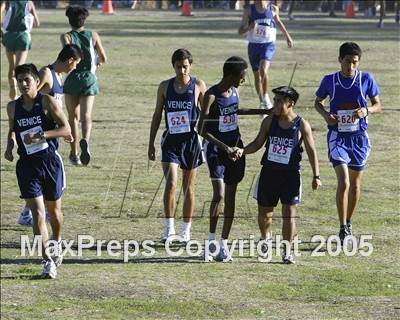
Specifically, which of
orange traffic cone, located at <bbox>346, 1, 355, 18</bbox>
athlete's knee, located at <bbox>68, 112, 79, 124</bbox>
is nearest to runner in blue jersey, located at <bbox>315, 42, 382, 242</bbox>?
athlete's knee, located at <bbox>68, 112, 79, 124</bbox>

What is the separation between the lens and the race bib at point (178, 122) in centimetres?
1333

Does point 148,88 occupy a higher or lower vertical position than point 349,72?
lower

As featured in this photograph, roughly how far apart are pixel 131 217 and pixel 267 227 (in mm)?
2985

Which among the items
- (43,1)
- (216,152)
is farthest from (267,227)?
(43,1)

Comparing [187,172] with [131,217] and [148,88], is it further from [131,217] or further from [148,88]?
[148,88]

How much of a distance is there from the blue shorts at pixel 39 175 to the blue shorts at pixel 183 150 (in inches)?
53.0

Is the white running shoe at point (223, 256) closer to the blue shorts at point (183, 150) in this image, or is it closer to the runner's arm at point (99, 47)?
the blue shorts at point (183, 150)

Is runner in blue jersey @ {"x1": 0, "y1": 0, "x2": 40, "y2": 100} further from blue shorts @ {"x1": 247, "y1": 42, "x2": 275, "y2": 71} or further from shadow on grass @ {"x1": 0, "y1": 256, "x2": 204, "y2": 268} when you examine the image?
shadow on grass @ {"x1": 0, "y1": 256, "x2": 204, "y2": 268}

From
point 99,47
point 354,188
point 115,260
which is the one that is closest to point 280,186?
point 354,188

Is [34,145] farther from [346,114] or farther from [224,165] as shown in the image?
[346,114]

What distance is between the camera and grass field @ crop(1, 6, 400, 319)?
11453 mm

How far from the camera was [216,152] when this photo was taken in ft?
42.0

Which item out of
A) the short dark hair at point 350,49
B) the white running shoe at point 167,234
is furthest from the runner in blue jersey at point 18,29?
the short dark hair at point 350,49

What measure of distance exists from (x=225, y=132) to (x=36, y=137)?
1.83 m
